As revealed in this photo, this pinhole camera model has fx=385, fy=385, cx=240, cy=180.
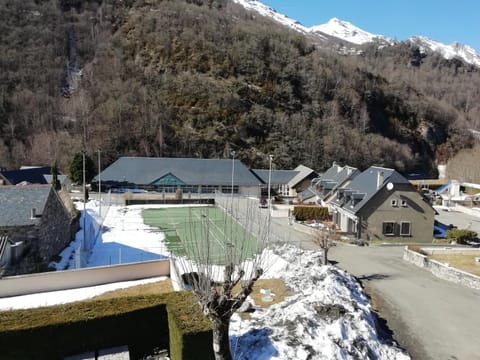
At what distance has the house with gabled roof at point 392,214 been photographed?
27.4 m

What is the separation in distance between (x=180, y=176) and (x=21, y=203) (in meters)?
31.4

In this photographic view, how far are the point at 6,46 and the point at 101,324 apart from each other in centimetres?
9328

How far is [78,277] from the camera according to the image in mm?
16234

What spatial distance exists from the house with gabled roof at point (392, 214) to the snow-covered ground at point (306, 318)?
8.69 m

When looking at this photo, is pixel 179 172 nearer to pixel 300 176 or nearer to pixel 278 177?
pixel 278 177

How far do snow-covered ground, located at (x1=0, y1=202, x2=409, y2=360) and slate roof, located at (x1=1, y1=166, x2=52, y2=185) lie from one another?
2489 centimetres

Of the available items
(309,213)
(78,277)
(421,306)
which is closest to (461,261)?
(421,306)

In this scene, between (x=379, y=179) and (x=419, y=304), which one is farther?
(x=379, y=179)

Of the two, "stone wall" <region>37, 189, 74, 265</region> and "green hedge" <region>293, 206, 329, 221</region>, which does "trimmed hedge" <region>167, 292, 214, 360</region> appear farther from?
"green hedge" <region>293, 206, 329, 221</region>

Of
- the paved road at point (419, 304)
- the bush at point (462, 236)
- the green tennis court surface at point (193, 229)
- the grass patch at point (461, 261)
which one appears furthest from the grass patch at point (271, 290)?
the bush at point (462, 236)

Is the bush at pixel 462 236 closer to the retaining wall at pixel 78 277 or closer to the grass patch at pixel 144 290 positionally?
the retaining wall at pixel 78 277

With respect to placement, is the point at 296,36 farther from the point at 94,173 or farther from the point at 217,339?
the point at 217,339

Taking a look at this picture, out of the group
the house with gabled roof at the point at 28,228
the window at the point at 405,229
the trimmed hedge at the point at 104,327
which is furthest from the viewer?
the window at the point at 405,229

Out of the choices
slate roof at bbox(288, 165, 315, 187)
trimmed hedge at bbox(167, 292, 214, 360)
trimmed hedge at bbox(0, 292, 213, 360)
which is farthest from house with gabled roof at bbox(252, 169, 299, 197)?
trimmed hedge at bbox(167, 292, 214, 360)
